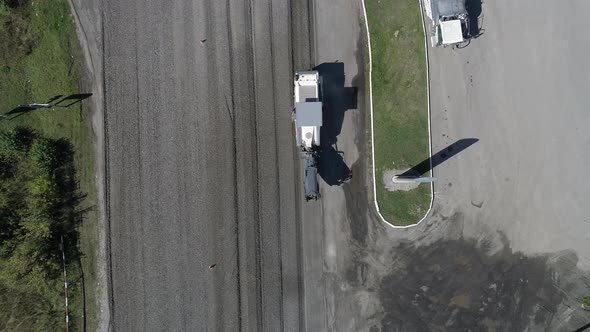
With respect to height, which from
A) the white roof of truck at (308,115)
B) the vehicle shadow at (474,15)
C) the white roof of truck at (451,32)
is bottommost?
the white roof of truck at (308,115)

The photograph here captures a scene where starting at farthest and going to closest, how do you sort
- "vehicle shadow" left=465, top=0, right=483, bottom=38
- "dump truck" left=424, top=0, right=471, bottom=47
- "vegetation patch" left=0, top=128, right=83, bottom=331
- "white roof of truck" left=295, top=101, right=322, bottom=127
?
"vehicle shadow" left=465, top=0, right=483, bottom=38 < "dump truck" left=424, top=0, right=471, bottom=47 < "vegetation patch" left=0, top=128, right=83, bottom=331 < "white roof of truck" left=295, top=101, right=322, bottom=127

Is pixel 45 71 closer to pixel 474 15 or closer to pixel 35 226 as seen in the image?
pixel 35 226

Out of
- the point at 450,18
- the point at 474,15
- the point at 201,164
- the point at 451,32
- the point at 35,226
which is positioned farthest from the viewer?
the point at 474,15

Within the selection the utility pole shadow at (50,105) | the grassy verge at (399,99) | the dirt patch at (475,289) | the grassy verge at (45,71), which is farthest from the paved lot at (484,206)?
the utility pole shadow at (50,105)

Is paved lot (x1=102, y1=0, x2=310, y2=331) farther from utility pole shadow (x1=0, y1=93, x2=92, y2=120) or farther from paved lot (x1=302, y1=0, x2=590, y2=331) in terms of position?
paved lot (x1=302, y1=0, x2=590, y2=331)

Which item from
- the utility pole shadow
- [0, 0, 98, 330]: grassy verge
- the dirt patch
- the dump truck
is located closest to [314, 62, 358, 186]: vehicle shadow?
the dirt patch

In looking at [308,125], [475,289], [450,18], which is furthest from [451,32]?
[475,289]

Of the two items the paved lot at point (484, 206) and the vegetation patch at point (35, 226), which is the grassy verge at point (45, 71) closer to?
the vegetation patch at point (35, 226)
